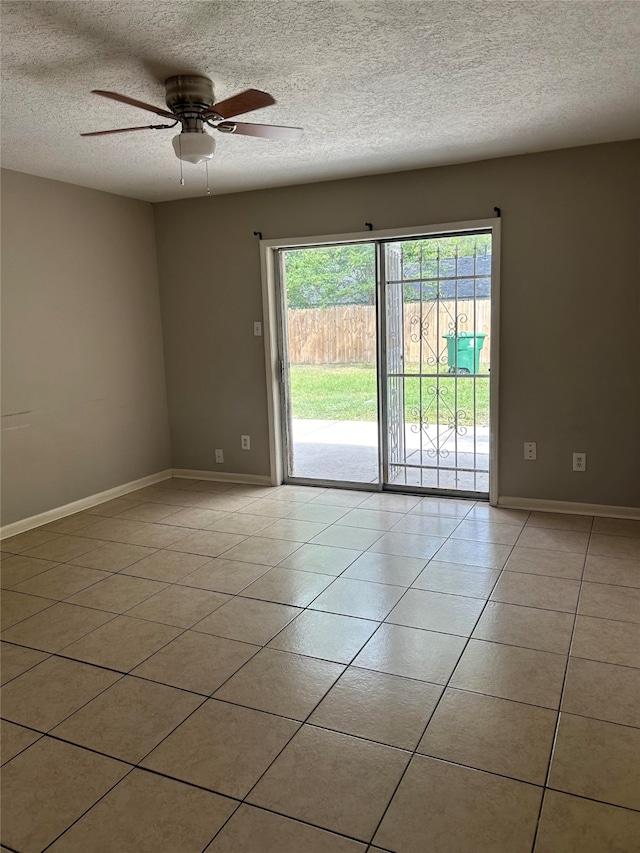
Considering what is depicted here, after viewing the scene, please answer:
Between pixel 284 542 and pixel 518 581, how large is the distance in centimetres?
137

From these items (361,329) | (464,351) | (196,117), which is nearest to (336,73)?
(196,117)

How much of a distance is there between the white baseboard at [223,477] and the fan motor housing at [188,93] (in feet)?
10.0

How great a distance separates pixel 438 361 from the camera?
177 inches

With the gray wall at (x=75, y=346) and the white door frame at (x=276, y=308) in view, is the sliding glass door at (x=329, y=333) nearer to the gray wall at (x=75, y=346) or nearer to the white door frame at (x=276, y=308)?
the white door frame at (x=276, y=308)

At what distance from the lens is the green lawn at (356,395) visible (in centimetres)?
445

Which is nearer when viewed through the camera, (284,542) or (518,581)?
(518,581)

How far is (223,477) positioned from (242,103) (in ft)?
11.2

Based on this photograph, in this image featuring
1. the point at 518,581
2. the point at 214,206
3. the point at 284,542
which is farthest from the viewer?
the point at 214,206

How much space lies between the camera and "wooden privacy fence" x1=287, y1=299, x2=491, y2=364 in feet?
14.3

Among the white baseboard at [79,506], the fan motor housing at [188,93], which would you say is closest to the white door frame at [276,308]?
the white baseboard at [79,506]

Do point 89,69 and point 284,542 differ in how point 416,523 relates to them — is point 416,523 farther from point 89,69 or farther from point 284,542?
point 89,69

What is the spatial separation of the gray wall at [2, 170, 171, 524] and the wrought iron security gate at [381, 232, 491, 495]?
2.03m

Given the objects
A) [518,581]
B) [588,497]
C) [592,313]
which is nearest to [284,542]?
[518,581]

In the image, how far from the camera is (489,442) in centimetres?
436
